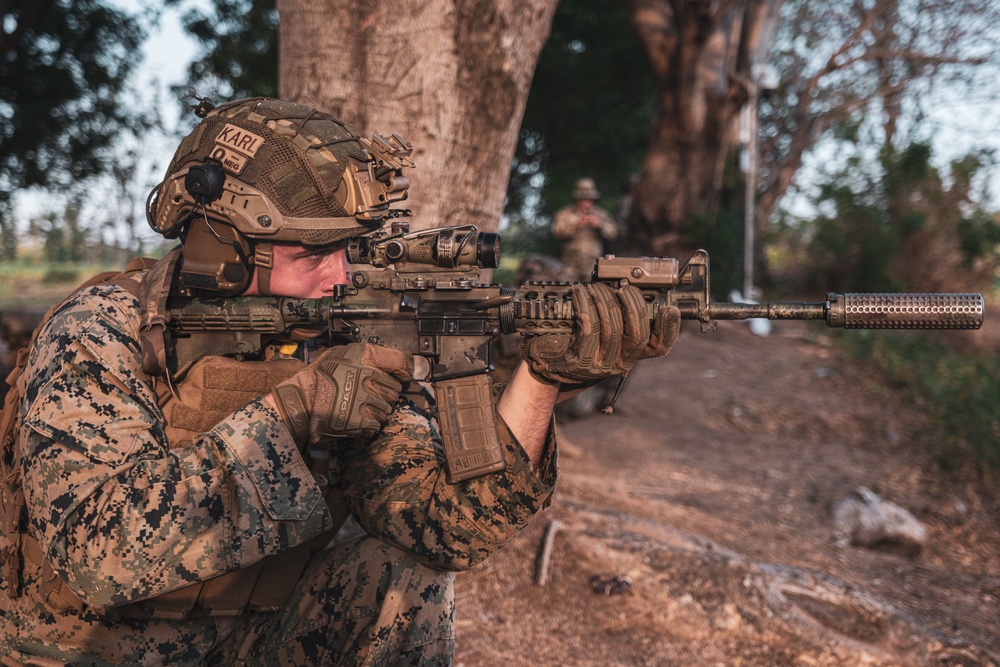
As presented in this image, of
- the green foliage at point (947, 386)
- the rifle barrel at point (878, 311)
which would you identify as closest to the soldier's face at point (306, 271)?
the rifle barrel at point (878, 311)

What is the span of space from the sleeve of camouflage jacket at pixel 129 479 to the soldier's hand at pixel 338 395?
0.07 meters

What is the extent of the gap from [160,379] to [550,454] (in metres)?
1.25

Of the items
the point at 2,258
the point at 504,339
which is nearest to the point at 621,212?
the point at 504,339

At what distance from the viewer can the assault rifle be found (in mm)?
2750

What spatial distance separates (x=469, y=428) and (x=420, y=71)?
6.65ft

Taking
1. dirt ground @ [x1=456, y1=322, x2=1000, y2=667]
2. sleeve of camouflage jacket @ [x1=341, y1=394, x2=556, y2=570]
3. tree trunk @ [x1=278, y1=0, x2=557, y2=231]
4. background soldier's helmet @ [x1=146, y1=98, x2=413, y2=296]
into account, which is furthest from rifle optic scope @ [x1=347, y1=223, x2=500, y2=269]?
dirt ground @ [x1=456, y1=322, x2=1000, y2=667]

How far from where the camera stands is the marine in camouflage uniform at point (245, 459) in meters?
2.36

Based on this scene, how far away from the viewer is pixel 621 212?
1609cm

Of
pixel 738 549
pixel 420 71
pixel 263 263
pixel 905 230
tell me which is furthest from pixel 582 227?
pixel 263 263

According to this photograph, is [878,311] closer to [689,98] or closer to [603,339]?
[603,339]

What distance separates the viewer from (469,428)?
278 centimetres

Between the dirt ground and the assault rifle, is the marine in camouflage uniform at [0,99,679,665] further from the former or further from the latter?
the dirt ground

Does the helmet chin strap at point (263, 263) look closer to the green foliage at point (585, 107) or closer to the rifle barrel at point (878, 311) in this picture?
the rifle barrel at point (878, 311)

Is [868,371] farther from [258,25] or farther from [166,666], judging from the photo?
[166,666]
